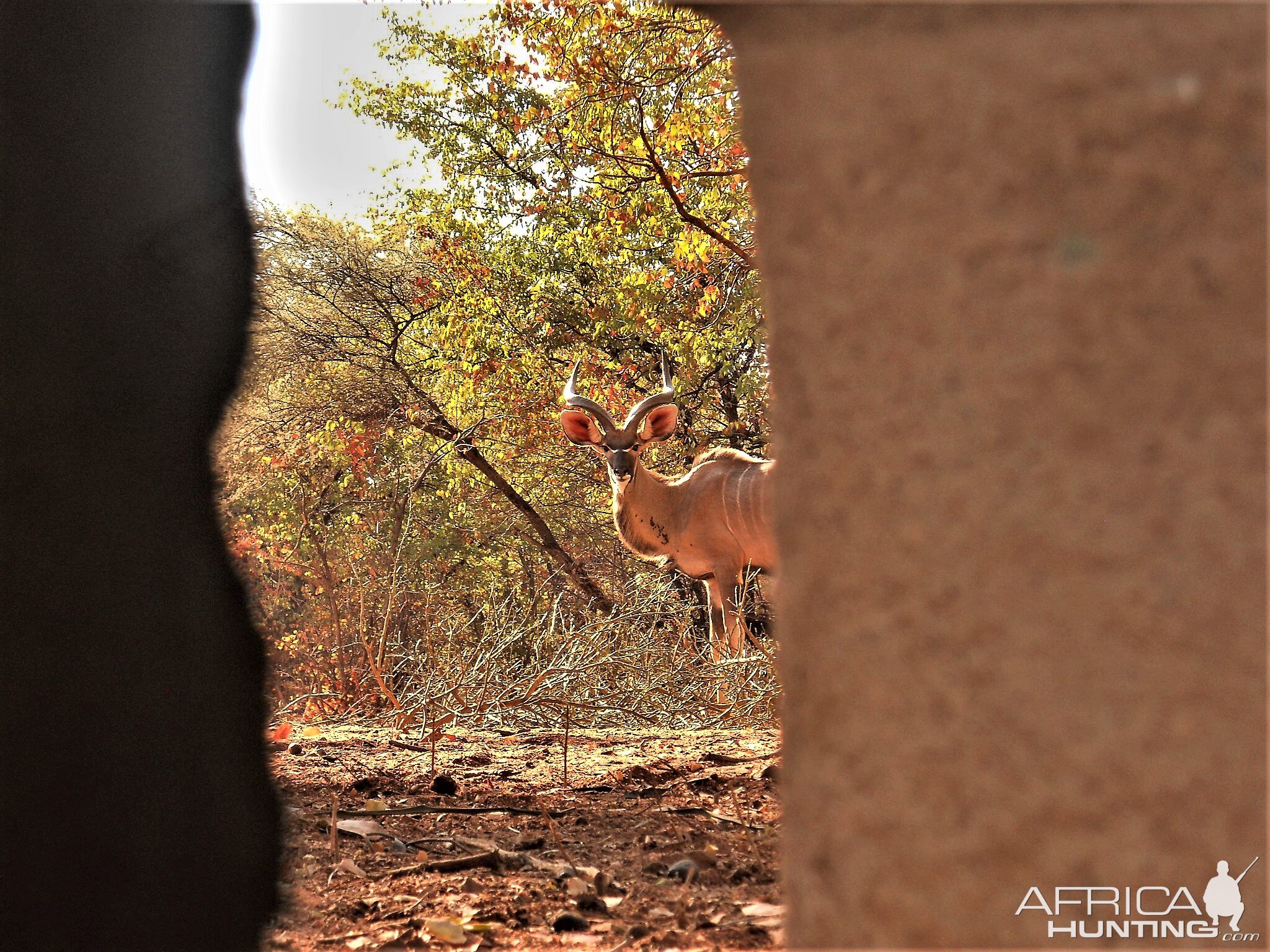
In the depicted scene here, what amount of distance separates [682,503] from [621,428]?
0.71m

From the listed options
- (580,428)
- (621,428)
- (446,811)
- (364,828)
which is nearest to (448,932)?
(364,828)

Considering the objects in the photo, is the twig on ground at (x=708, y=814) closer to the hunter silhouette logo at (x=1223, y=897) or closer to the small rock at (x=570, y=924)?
the small rock at (x=570, y=924)

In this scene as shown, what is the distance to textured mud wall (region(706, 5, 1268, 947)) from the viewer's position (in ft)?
2.39

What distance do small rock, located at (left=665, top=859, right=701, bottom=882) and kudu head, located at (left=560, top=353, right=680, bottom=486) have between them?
15.7ft

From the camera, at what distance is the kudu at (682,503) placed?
677 centimetres

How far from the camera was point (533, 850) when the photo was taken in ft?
8.57

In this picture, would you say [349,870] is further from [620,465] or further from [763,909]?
[620,465]

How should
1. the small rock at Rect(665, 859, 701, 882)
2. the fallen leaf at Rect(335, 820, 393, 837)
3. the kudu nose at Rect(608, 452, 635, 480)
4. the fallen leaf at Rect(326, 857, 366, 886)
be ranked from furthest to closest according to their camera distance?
1. the kudu nose at Rect(608, 452, 635, 480)
2. the fallen leaf at Rect(335, 820, 393, 837)
3. the fallen leaf at Rect(326, 857, 366, 886)
4. the small rock at Rect(665, 859, 701, 882)

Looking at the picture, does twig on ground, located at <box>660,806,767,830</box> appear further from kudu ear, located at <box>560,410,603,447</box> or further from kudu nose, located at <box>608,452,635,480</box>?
kudu ear, located at <box>560,410,603,447</box>

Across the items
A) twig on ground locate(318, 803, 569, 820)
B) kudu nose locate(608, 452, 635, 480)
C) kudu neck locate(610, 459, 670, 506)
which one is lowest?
twig on ground locate(318, 803, 569, 820)

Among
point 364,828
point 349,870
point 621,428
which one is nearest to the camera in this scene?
point 349,870

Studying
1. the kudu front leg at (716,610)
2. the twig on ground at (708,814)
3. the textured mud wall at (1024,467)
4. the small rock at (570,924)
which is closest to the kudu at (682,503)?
the kudu front leg at (716,610)
